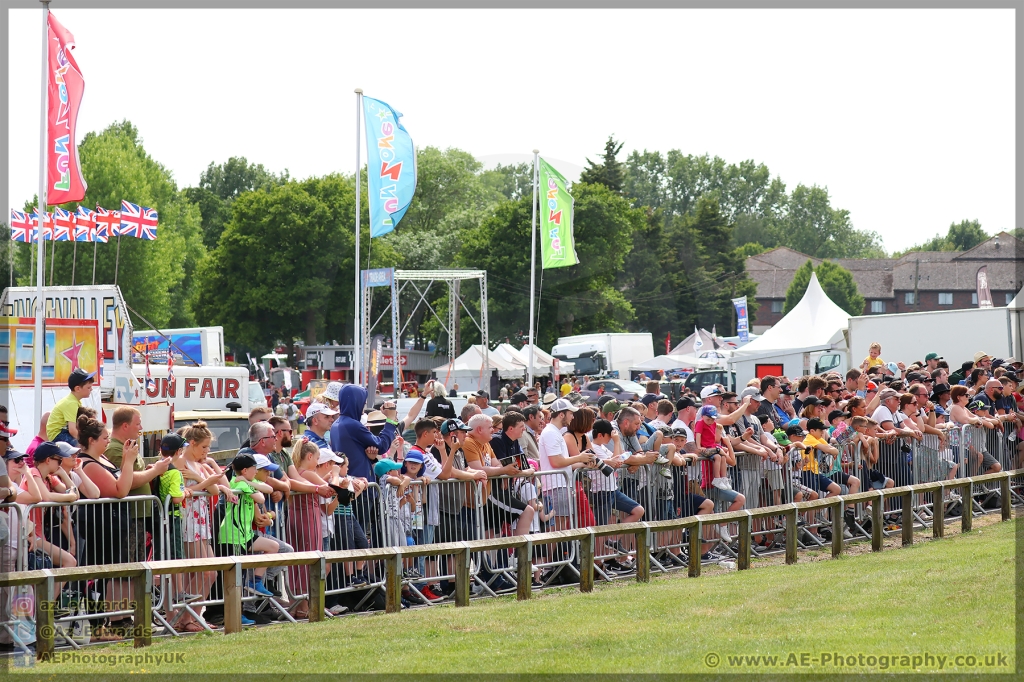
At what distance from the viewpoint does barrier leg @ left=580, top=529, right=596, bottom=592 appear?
10.5 metres

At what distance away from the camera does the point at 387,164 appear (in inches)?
1260

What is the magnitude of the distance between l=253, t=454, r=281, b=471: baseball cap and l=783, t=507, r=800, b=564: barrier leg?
570 centimetres

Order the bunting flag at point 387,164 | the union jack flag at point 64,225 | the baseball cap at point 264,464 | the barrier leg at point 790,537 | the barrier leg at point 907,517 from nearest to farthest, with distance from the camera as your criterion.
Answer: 1. the baseball cap at point 264,464
2. the barrier leg at point 790,537
3. the barrier leg at point 907,517
4. the union jack flag at point 64,225
5. the bunting flag at point 387,164

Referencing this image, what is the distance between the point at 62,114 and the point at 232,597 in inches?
511

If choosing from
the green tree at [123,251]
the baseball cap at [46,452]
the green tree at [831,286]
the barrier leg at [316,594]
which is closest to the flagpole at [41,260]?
the baseball cap at [46,452]

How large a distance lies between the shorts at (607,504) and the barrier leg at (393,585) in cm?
285

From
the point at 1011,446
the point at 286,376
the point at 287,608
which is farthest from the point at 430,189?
the point at 287,608

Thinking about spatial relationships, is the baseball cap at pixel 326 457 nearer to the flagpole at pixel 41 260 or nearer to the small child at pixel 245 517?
the small child at pixel 245 517

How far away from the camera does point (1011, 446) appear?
17703mm

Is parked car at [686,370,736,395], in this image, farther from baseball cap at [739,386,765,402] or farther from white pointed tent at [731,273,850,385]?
baseball cap at [739,386,765,402]

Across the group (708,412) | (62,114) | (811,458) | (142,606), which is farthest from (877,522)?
(62,114)

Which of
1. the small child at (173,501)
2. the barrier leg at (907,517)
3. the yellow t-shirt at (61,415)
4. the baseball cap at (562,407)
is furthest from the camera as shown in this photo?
the barrier leg at (907,517)

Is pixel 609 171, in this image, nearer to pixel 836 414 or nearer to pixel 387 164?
pixel 387 164

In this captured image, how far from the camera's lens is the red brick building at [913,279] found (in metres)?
119
